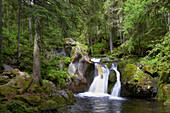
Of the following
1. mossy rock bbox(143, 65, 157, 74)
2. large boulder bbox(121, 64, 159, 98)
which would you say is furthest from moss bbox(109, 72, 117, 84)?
mossy rock bbox(143, 65, 157, 74)

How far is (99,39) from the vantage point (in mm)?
30828

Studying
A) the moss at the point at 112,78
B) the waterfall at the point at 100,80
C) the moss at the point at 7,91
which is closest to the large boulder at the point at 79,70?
the waterfall at the point at 100,80

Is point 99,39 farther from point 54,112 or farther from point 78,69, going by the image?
point 54,112

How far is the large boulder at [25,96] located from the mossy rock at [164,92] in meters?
7.23

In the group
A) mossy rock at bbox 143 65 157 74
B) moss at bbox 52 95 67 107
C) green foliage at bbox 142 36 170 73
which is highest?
green foliage at bbox 142 36 170 73

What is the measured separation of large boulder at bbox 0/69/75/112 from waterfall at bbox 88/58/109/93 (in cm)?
623

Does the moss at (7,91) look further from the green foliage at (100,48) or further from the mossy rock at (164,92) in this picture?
the green foliage at (100,48)

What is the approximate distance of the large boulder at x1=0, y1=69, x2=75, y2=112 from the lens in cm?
557

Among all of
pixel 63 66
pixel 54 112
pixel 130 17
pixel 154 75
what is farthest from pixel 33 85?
pixel 130 17

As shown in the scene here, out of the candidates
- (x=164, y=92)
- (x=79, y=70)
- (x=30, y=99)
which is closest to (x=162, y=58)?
(x=164, y=92)

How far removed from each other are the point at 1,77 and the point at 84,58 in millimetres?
9748

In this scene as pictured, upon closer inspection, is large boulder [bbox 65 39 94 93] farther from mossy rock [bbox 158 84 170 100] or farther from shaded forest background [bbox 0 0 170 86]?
mossy rock [bbox 158 84 170 100]

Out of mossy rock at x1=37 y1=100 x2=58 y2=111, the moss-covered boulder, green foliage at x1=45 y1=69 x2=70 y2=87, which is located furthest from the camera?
green foliage at x1=45 y1=69 x2=70 y2=87

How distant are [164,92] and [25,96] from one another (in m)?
9.93
